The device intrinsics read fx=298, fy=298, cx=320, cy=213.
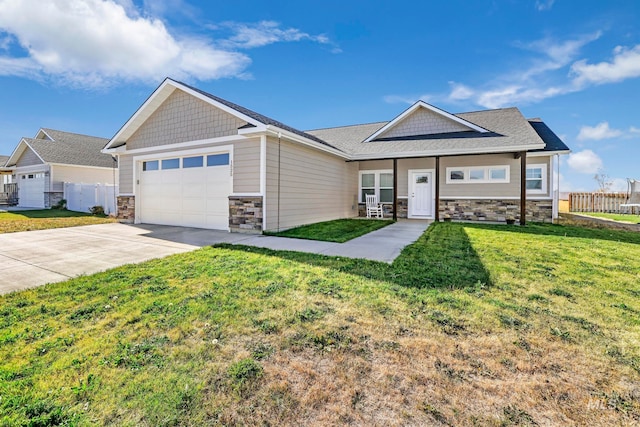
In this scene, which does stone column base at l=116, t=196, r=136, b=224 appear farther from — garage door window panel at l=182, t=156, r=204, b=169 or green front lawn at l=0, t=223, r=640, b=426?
green front lawn at l=0, t=223, r=640, b=426

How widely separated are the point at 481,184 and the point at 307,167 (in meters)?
7.53

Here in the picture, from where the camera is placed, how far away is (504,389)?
6.46 feet

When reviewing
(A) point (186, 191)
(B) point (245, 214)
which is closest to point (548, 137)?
(B) point (245, 214)

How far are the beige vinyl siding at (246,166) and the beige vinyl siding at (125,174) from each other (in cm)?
538

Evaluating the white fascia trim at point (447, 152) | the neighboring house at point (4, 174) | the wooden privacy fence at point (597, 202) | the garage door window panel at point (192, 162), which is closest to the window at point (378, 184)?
the white fascia trim at point (447, 152)

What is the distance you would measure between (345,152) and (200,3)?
700cm

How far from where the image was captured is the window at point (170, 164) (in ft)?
34.0

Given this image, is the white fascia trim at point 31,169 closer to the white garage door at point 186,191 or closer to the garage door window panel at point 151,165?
the garage door window panel at point 151,165

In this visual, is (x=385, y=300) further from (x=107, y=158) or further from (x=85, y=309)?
(x=107, y=158)

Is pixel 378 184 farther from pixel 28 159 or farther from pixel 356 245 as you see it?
pixel 28 159

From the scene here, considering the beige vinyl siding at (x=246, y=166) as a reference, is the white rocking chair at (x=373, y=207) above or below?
below

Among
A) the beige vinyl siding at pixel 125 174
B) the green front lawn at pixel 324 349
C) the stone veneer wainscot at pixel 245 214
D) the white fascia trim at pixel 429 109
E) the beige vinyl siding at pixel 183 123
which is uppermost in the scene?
the white fascia trim at pixel 429 109

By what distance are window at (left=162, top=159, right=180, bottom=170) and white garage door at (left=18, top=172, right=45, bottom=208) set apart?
570 inches

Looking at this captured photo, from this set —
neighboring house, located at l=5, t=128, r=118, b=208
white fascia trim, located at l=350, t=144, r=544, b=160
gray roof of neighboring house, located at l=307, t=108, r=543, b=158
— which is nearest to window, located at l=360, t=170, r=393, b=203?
gray roof of neighboring house, located at l=307, t=108, r=543, b=158
